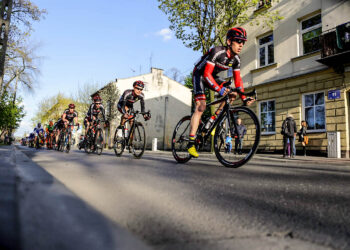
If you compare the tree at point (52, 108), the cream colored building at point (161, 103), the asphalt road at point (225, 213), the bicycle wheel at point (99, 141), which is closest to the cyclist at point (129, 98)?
the bicycle wheel at point (99, 141)

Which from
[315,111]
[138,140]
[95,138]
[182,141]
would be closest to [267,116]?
[315,111]

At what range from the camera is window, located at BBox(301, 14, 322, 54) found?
14466 millimetres

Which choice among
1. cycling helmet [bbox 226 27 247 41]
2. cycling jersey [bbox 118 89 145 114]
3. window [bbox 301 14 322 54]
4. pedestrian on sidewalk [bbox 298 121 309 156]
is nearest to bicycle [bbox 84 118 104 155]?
cycling jersey [bbox 118 89 145 114]

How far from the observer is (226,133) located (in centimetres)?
428

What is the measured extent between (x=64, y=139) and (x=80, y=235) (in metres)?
10.3

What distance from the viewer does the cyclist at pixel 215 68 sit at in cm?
429

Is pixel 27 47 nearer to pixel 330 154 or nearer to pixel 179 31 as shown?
pixel 179 31

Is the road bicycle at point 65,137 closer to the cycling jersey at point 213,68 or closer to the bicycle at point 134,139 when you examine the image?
the bicycle at point 134,139

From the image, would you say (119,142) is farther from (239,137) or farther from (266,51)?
(266,51)

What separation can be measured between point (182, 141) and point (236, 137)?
3.98 feet

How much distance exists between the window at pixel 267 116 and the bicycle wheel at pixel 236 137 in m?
12.6

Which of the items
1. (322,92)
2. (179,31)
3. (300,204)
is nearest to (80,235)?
(300,204)

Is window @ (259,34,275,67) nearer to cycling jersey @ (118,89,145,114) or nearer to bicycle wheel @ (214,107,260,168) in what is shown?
cycling jersey @ (118,89,145,114)

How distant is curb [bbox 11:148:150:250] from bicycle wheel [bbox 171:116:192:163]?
Result: 11.4 ft
